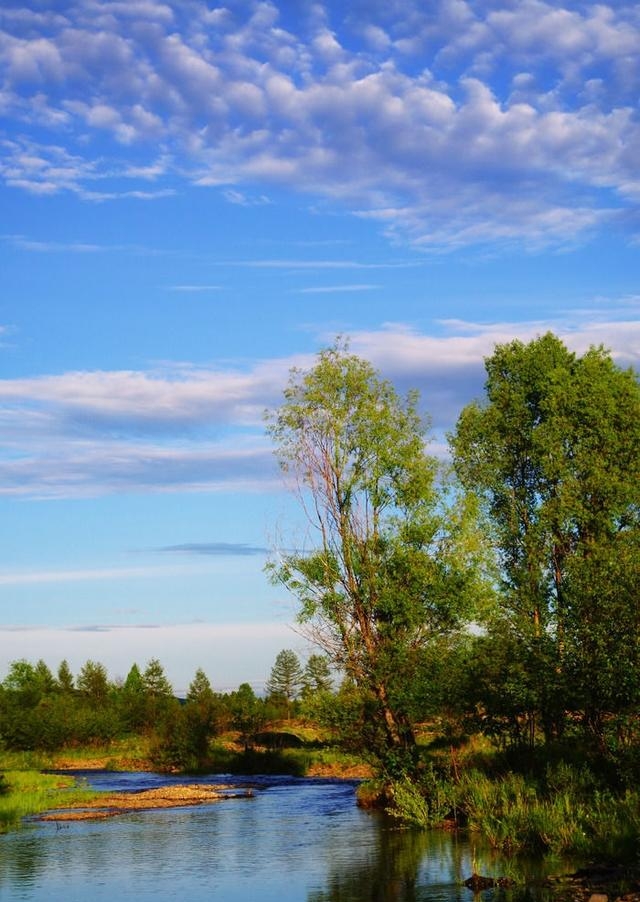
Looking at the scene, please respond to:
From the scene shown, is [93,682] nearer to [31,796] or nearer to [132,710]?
[132,710]

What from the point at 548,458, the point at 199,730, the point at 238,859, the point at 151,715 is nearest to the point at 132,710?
the point at 151,715

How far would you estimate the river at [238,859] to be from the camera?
2556 cm

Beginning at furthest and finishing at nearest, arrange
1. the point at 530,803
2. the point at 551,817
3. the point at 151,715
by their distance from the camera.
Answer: the point at 151,715 < the point at 530,803 < the point at 551,817

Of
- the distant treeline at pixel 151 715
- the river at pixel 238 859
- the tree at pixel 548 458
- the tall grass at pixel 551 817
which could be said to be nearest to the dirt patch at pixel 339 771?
the distant treeline at pixel 151 715

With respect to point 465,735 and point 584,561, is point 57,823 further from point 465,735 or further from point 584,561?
point 584,561

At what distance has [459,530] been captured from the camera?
135 feet

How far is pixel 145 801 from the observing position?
50375mm

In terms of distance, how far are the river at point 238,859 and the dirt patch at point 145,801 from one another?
5.86ft

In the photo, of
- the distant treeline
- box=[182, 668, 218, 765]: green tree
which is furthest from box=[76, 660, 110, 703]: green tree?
box=[182, 668, 218, 765]: green tree

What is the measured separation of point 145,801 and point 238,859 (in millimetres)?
20842

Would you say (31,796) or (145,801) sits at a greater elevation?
(31,796)

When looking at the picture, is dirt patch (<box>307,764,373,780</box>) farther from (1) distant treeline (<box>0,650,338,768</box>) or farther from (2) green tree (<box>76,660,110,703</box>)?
(2) green tree (<box>76,660,110,703</box>)

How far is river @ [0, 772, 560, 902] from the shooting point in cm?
2556

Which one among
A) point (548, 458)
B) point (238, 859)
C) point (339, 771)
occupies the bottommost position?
point (339, 771)
